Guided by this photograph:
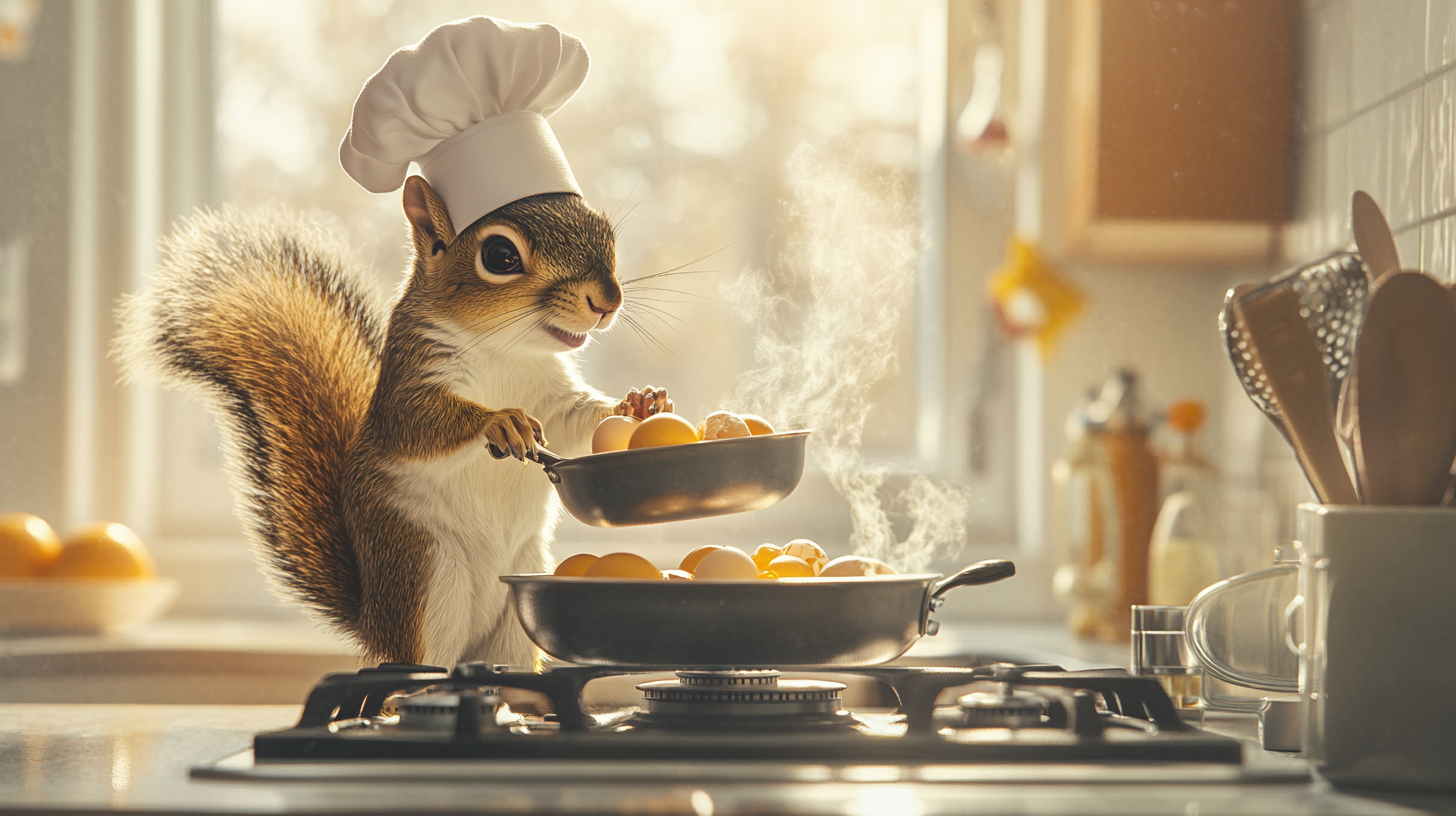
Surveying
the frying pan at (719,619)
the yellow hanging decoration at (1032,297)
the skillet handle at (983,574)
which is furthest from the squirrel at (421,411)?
the yellow hanging decoration at (1032,297)

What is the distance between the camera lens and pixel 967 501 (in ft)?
4.43

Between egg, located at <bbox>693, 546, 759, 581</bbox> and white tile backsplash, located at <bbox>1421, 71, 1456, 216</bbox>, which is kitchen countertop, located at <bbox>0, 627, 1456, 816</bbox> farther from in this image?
white tile backsplash, located at <bbox>1421, 71, 1456, 216</bbox>

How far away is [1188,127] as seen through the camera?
1.23m

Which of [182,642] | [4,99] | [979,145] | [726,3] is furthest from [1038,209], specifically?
[4,99]

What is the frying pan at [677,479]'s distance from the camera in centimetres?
74

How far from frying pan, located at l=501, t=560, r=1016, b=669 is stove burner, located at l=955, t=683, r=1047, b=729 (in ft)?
0.22

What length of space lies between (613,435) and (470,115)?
0.26 m

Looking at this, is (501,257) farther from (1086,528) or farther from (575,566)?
(1086,528)

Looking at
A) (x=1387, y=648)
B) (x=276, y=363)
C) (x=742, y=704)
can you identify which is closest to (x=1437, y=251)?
(x=1387, y=648)

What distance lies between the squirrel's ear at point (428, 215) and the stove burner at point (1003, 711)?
48 centimetres

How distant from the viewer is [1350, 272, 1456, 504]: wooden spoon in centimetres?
72

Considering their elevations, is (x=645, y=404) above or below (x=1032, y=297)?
below

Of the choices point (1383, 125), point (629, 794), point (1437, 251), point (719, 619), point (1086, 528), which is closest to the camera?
point (629, 794)

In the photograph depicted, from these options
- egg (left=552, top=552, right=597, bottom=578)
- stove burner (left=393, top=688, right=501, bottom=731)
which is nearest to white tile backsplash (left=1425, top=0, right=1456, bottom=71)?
egg (left=552, top=552, right=597, bottom=578)
